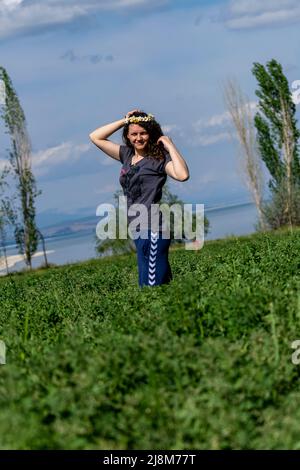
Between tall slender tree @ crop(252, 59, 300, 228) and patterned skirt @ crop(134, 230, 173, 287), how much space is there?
30808mm

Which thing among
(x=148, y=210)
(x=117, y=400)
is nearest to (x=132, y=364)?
(x=117, y=400)

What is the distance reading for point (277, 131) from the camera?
4103cm

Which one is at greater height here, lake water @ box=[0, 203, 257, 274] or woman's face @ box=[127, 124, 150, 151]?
lake water @ box=[0, 203, 257, 274]

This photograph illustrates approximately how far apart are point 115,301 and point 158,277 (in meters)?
0.92

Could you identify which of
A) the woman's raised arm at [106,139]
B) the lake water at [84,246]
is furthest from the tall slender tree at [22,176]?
the woman's raised arm at [106,139]

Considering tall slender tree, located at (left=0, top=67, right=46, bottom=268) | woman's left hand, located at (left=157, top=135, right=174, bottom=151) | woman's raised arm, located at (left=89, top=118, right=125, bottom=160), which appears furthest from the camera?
tall slender tree, located at (left=0, top=67, right=46, bottom=268)

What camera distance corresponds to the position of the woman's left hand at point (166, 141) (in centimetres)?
880

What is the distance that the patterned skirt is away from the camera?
8.82 meters

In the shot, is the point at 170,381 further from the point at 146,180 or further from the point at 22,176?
the point at 22,176

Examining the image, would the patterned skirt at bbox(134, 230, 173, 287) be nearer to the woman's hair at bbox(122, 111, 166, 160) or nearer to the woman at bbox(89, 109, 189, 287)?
the woman at bbox(89, 109, 189, 287)

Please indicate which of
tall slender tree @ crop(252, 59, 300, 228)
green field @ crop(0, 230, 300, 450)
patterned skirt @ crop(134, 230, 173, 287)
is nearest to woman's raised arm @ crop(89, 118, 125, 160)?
patterned skirt @ crop(134, 230, 173, 287)

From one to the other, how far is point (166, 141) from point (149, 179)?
0.38 metres

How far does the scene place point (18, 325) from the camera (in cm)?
792

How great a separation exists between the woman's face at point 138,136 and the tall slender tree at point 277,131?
30.8m
